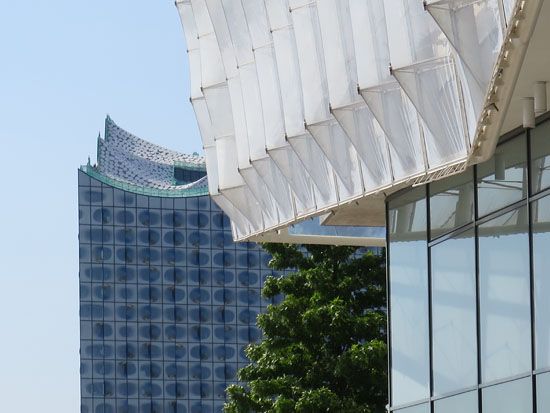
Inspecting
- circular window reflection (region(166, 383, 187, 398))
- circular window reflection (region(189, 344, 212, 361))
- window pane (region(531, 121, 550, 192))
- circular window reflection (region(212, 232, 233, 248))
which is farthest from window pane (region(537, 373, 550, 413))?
circular window reflection (region(212, 232, 233, 248))

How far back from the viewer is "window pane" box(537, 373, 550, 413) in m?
19.6

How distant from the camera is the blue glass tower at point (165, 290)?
148000mm

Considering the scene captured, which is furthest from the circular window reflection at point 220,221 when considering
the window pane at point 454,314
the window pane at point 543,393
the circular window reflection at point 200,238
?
the window pane at point 543,393

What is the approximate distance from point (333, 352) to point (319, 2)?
1716cm

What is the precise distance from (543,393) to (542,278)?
4.21ft

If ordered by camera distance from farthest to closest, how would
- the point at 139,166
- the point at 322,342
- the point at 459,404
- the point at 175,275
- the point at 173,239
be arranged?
the point at 139,166, the point at 173,239, the point at 175,275, the point at 322,342, the point at 459,404

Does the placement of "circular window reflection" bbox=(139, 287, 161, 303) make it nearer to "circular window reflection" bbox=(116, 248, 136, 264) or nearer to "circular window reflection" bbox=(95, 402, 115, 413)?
"circular window reflection" bbox=(116, 248, 136, 264)

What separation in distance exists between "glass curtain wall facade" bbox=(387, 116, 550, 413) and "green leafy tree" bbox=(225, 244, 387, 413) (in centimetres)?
1548

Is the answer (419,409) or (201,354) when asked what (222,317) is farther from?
(419,409)

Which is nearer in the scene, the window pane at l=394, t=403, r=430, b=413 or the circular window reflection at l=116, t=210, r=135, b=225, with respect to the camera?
the window pane at l=394, t=403, r=430, b=413

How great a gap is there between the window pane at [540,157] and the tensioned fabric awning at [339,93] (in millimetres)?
652

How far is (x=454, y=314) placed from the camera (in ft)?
74.5

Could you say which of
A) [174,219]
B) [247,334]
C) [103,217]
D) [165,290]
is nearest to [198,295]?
[165,290]

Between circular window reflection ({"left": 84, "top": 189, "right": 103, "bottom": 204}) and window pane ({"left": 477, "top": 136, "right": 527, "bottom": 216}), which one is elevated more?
circular window reflection ({"left": 84, "top": 189, "right": 103, "bottom": 204})
